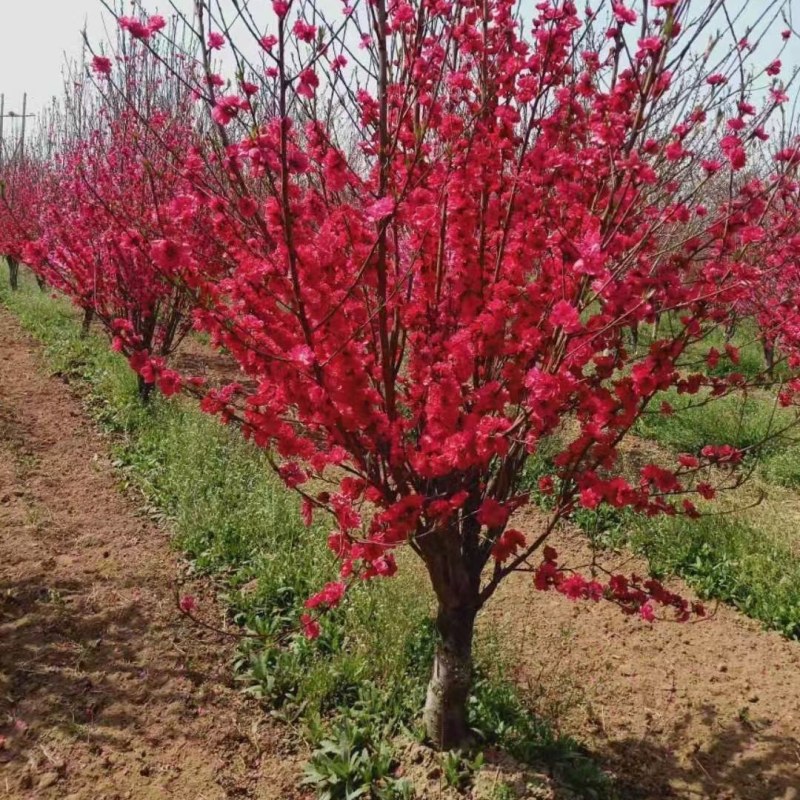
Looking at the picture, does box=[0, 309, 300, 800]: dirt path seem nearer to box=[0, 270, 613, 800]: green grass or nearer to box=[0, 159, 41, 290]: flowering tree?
box=[0, 270, 613, 800]: green grass

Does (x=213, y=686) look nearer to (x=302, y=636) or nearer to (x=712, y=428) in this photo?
(x=302, y=636)

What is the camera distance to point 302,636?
143 inches

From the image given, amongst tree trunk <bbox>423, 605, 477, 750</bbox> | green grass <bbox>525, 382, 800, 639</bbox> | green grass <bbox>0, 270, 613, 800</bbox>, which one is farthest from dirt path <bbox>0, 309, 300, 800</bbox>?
green grass <bbox>525, 382, 800, 639</bbox>

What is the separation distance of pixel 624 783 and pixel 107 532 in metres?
3.77

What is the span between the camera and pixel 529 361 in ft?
8.14

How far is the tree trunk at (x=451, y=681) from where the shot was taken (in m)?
2.85

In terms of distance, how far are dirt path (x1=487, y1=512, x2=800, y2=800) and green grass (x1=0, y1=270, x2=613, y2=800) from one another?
322 mm

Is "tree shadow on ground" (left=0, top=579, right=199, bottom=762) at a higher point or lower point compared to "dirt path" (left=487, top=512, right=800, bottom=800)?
lower

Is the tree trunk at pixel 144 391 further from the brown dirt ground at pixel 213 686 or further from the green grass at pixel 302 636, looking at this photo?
the brown dirt ground at pixel 213 686

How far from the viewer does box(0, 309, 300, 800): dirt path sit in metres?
2.91

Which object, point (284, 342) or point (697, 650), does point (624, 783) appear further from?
point (284, 342)

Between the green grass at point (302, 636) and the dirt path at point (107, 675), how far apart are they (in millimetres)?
194

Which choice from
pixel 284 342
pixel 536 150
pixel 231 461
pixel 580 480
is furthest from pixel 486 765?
pixel 231 461

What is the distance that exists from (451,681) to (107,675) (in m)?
1.88
